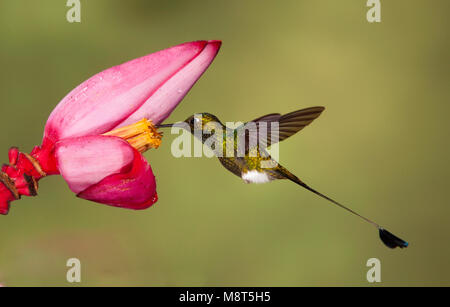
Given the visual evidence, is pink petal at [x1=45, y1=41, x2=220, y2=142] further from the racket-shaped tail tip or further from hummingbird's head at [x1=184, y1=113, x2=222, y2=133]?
the racket-shaped tail tip

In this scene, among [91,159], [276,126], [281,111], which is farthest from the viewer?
[281,111]

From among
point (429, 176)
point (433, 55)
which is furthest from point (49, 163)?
point (433, 55)

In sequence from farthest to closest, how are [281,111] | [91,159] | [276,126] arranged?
[281,111]
[276,126]
[91,159]

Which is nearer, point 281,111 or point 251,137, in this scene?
point 251,137

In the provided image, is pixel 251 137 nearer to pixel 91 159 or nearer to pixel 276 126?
pixel 276 126

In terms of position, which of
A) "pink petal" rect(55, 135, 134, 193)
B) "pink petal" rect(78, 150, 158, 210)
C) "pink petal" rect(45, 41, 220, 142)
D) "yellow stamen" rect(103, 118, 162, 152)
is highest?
"pink petal" rect(45, 41, 220, 142)

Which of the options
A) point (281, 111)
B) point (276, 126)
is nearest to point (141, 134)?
point (276, 126)

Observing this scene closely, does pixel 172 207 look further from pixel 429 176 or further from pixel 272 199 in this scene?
pixel 429 176

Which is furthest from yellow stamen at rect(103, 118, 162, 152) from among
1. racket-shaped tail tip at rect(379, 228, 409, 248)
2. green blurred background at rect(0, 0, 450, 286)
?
green blurred background at rect(0, 0, 450, 286)
